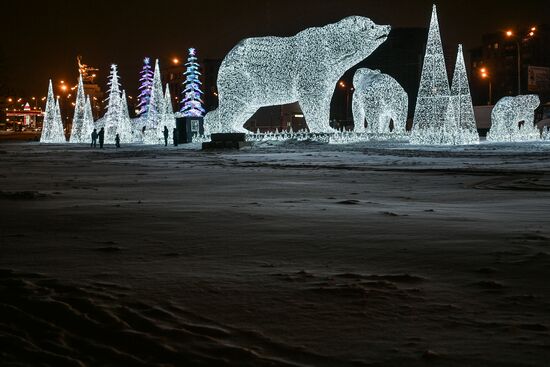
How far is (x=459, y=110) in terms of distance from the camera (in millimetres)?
27859

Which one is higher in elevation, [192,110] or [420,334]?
[192,110]

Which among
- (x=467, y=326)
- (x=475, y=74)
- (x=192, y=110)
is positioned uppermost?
(x=475, y=74)

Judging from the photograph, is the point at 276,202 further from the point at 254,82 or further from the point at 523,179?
the point at 254,82

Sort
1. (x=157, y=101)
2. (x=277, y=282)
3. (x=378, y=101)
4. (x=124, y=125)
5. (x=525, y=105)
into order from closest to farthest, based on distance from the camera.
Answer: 1. (x=277, y=282)
2. (x=378, y=101)
3. (x=525, y=105)
4. (x=157, y=101)
5. (x=124, y=125)

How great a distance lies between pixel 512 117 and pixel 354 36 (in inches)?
390

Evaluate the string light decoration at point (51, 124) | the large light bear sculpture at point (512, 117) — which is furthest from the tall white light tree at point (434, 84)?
the string light decoration at point (51, 124)

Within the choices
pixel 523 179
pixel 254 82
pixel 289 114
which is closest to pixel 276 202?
pixel 523 179

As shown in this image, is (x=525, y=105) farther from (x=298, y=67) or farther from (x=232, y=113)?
(x=232, y=113)

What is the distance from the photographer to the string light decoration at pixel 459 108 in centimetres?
2755

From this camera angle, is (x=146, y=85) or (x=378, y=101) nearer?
(x=378, y=101)

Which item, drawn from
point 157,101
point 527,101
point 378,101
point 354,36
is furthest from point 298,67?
point 157,101

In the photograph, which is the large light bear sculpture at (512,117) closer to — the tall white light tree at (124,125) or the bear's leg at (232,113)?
the bear's leg at (232,113)

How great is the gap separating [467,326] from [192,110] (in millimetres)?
50247

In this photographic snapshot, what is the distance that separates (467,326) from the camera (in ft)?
10.3
